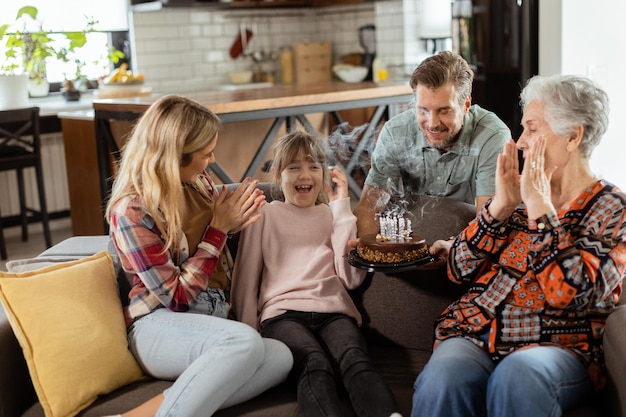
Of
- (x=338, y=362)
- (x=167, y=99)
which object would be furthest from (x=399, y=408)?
(x=167, y=99)

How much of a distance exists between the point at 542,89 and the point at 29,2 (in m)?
5.15

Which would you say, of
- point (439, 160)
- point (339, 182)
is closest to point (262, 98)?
point (439, 160)

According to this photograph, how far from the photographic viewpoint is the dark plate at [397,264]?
7.13ft

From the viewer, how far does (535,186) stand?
198 centimetres

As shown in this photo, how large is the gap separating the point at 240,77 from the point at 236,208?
16.3 feet

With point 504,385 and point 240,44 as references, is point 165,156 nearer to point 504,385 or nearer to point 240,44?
point 504,385

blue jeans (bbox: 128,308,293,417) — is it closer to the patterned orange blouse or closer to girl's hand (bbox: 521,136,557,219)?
Result: the patterned orange blouse

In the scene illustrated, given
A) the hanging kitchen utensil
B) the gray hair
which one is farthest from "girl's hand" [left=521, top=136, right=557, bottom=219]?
the hanging kitchen utensil

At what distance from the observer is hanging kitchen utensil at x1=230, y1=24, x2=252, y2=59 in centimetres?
718

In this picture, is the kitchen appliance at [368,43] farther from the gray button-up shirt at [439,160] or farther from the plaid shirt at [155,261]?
the plaid shirt at [155,261]

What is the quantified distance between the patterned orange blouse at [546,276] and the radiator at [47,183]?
4507mm

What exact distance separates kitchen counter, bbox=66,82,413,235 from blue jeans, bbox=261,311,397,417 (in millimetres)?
2052

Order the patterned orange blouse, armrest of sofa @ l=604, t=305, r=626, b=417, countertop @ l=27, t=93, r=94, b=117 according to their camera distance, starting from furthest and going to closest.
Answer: countertop @ l=27, t=93, r=94, b=117, the patterned orange blouse, armrest of sofa @ l=604, t=305, r=626, b=417

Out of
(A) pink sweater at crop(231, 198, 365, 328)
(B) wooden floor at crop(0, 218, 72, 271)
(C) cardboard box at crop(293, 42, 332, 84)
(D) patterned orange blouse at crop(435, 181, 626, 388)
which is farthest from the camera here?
(C) cardboard box at crop(293, 42, 332, 84)
